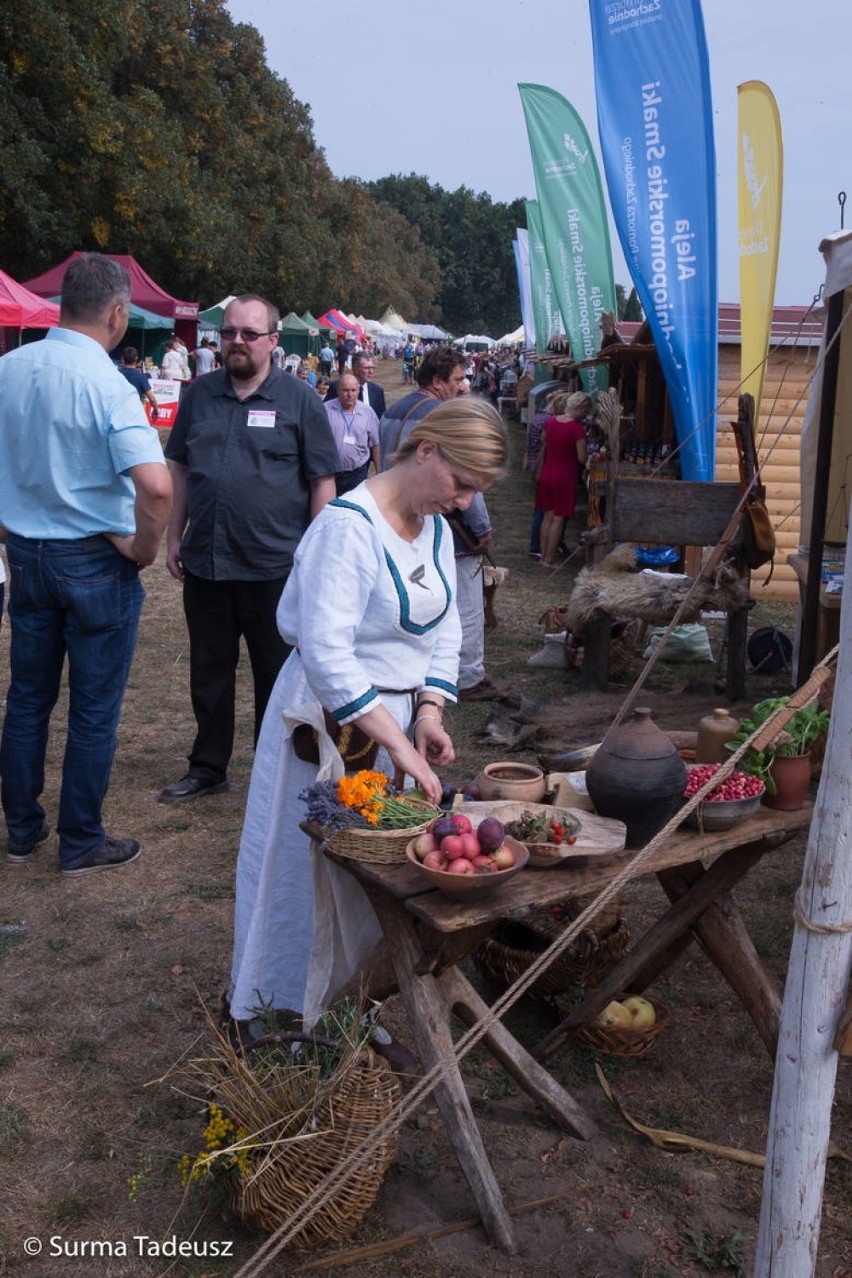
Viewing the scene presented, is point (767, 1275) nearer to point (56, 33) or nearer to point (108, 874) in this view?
point (108, 874)

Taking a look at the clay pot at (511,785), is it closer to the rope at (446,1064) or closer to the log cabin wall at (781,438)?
the rope at (446,1064)

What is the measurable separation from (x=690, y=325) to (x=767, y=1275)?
24.8ft

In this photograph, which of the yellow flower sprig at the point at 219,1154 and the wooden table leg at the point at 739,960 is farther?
the wooden table leg at the point at 739,960

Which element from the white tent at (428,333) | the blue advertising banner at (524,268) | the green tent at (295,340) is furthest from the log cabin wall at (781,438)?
the white tent at (428,333)

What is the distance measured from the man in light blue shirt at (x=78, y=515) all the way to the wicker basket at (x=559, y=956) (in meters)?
1.65

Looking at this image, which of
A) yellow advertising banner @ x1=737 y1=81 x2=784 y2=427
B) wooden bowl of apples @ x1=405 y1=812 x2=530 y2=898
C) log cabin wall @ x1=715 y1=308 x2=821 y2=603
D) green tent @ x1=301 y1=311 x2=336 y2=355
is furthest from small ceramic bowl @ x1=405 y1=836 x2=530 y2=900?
green tent @ x1=301 y1=311 x2=336 y2=355

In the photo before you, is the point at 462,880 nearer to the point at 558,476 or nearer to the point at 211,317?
the point at 558,476

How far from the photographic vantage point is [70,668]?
419 cm

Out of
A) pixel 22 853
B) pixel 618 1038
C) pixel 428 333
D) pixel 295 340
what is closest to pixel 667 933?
pixel 618 1038

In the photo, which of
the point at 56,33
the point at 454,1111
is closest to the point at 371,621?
the point at 454,1111

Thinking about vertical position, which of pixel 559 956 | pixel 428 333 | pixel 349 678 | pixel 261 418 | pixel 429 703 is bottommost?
pixel 559 956

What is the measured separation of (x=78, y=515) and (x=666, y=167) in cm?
606

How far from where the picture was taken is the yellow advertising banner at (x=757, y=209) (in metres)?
8.36

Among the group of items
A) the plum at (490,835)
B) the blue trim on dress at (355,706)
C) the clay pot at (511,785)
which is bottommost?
the clay pot at (511,785)
